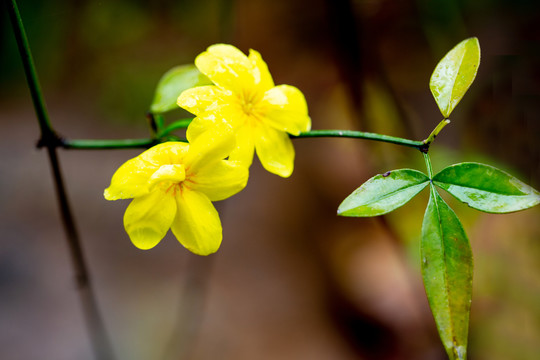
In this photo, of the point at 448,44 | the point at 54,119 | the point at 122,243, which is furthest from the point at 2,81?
the point at 448,44

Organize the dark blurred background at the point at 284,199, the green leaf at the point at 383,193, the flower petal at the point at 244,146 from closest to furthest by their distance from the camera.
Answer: the green leaf at the point at 383,193 → the flower petal at the point at 244,146 → the dark blurred background at the point at 284,199

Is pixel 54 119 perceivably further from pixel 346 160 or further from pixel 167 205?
pixel 167 205

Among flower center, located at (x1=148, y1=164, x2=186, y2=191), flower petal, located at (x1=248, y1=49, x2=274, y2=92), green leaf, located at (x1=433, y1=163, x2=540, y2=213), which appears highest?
flower petal, located at (x1=248, y1=49, x2=274, y2=92)

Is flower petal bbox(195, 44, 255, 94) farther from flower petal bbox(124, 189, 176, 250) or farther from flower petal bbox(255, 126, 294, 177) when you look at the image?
flower petal bbox(124, 189, 176, 250)

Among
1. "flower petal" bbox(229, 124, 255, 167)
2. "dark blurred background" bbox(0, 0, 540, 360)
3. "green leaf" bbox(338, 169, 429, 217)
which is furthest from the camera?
"dark blurred background" bbox(0, 0, 540, 360)

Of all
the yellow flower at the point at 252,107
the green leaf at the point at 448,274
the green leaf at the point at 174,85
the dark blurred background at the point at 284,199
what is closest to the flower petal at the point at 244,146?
the yellow flower at the point at 252,107

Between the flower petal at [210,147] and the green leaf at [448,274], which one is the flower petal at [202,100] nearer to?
the flower petal at [210,147]

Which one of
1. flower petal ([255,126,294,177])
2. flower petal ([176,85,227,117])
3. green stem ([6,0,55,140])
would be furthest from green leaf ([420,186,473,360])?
green stem ([6,0,55,140])
